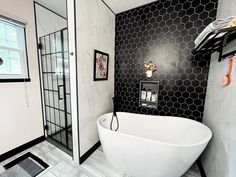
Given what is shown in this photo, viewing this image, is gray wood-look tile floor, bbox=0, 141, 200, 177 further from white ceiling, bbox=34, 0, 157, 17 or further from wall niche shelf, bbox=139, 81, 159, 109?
white ceiling, bbox=34, 0, 157, 17

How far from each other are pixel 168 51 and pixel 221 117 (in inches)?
44.9

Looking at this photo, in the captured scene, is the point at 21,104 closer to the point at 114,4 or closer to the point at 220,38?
the point at 114,4

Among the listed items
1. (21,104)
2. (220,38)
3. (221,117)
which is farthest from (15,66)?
(221,117)

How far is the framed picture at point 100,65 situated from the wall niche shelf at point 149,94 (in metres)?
0.70

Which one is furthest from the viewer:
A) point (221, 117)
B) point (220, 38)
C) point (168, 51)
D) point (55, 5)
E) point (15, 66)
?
point (55, 5)

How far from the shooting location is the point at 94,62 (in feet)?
5.78

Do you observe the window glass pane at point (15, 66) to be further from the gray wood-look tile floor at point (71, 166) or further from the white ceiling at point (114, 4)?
the gray wood-look tile floor at point (71, 166)

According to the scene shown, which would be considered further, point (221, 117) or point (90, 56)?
point (90, 56)

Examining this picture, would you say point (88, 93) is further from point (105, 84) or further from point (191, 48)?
point (191, 48)

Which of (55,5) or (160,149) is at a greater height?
(55,5)

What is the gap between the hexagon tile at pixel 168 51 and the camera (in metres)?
1.67

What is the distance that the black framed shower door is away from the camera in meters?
1.86

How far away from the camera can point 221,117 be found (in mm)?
1201

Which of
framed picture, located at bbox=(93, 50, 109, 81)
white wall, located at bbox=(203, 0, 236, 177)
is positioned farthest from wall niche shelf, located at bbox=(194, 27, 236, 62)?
framed picture, located at bbox=(93, 50, 109, 81)
